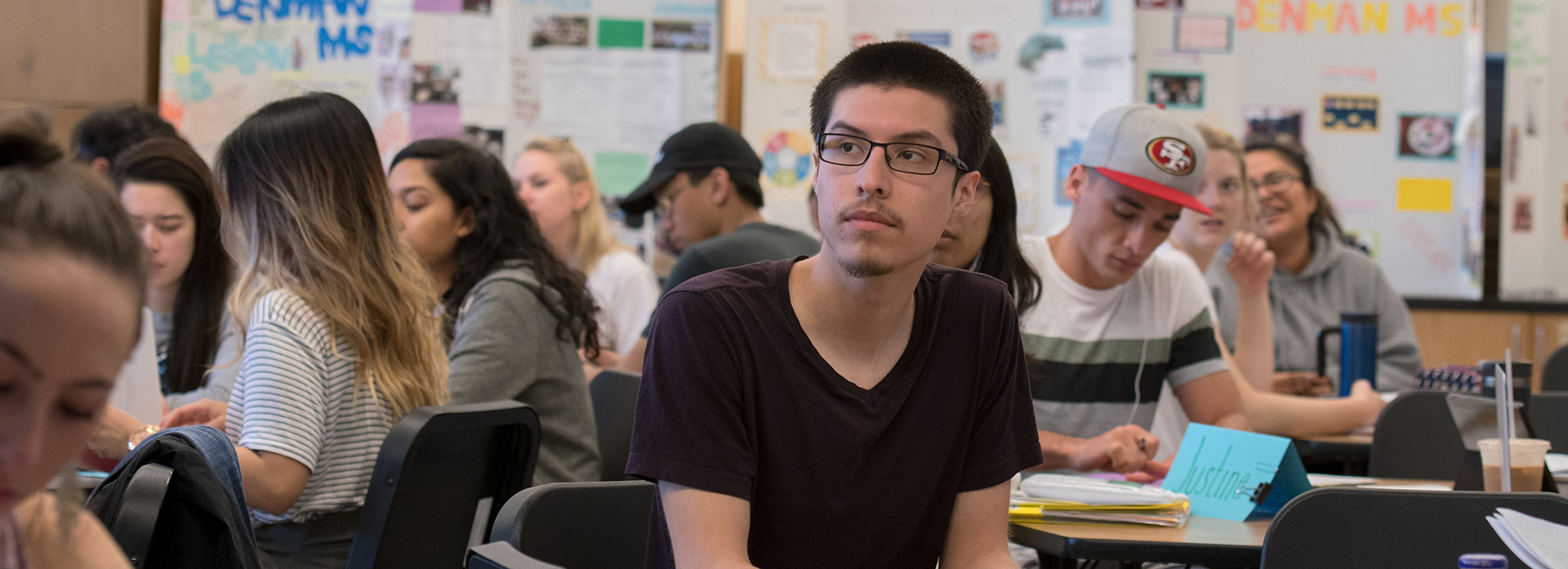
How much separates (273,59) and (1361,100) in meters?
5.10

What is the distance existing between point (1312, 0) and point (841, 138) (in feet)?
16.3

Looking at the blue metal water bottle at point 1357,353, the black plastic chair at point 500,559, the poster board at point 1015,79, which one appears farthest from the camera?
the poster board at point 1015,79

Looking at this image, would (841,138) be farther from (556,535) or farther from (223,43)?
(223,43)

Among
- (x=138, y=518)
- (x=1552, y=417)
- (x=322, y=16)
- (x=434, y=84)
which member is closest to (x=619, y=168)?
(x=434, y=84)

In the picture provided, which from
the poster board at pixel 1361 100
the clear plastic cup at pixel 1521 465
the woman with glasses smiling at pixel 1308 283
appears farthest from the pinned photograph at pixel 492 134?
the clear plastic cup at pixel 1521 465

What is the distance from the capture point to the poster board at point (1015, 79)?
17.5ft

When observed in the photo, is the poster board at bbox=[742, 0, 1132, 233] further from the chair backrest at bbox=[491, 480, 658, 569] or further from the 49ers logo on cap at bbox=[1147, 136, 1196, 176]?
the chair backrest at bbox=[491, 480, 658, 569]

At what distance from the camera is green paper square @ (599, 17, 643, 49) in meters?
5.41

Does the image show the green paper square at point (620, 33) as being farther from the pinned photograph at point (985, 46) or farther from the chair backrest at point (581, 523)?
the chair backrest at point (581, 523)

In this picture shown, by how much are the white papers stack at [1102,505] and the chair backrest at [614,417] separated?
3.36 ft

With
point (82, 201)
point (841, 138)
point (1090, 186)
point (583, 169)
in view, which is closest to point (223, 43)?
point (583, 169)

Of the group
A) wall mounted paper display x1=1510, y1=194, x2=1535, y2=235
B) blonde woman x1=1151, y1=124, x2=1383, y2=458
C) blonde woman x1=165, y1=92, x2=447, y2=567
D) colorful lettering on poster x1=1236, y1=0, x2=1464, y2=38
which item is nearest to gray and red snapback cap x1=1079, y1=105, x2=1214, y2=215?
blonde woman x1=1151, y1=124, x2=1383, y2=458

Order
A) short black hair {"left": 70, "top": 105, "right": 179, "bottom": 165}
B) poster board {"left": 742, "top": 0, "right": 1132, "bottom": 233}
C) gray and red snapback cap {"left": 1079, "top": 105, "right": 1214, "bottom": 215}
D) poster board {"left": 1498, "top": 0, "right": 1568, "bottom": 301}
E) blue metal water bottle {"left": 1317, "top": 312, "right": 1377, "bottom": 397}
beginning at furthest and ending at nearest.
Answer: poster board {"left": 1498, "top": 0, "right": 1568, "bottom": 301} → poster board {"left": 742, "top": 0, "right": 1132, "bottom": 233} → short black hair {"left": 70, "top": 105, "right": 179, "bottom": 165} → blue metal water bottle {"left": 1317, "top": 312, "right": 1377, "bottom": 397} → gray and red snapback cap {"left": 1079, "top": 105, "right": 1214, "bottom": 215}

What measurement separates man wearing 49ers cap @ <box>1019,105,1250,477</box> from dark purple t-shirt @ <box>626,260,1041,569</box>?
2.94 ft
